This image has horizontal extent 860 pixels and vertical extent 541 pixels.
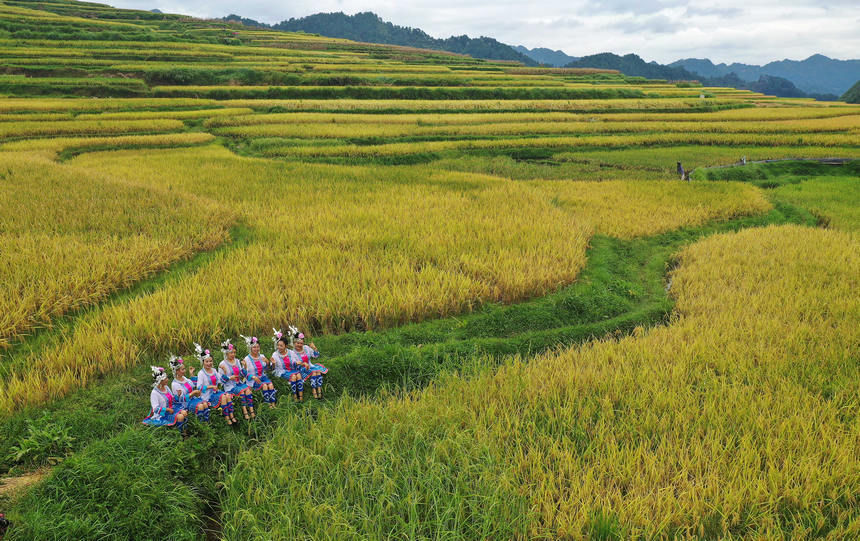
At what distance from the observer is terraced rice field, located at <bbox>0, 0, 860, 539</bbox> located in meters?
2.80

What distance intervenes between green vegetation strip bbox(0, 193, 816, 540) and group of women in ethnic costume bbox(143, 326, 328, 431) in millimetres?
135

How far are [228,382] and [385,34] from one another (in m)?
161

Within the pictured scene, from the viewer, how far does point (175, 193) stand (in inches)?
367

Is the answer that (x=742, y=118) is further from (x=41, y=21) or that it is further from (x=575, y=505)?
(x=41, y=21)

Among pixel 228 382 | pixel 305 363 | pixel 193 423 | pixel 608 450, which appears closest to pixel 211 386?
pixel 228 382

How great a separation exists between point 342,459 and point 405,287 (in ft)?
9.39

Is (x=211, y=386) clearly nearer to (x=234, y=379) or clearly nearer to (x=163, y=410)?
(x=234, y=379)

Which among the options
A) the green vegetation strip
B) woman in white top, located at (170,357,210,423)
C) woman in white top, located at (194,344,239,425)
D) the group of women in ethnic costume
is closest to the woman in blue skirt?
the group of women in ethnic costume

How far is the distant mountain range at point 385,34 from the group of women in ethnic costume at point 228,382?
144 meters

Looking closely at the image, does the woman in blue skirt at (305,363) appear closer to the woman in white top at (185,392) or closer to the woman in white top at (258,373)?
the woman in white top at (258,373)

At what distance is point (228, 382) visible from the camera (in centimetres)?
380

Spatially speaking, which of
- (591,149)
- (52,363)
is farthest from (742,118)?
(52,363)

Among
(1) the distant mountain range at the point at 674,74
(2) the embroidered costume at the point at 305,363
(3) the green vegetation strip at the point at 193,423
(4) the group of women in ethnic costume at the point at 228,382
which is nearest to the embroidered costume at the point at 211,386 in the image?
(4) the group of women in ethnic costume at the point at 228,382

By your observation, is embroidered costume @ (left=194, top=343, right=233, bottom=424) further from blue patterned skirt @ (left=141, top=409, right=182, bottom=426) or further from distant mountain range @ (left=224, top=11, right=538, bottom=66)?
distant mountain range @ (left=224, top=11, right=538, bottom=66)
